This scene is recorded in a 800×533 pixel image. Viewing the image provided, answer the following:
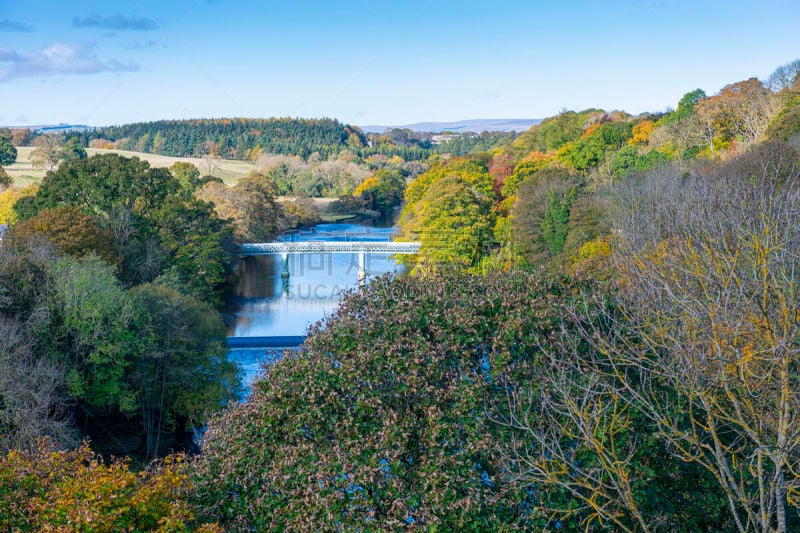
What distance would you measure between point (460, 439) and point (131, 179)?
30586 mm

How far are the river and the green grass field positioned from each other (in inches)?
639

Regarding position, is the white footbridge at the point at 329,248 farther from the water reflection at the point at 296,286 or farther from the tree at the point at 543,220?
the tree at the point at 543,220

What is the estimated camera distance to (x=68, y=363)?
1984 cm

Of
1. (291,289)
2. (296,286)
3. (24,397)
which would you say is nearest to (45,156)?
(296,286)

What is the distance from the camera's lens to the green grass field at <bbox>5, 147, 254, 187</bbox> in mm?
65956

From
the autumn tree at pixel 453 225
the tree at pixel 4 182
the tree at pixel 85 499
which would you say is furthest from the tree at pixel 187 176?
the tree at pixel 85 499

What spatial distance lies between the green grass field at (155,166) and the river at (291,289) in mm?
16231

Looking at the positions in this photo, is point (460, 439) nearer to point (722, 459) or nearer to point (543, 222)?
point (722, 459)

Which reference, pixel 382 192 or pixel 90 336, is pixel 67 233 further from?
pixel 382 192

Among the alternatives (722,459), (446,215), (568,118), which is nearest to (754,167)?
(446,215)

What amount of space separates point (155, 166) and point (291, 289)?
3325cm

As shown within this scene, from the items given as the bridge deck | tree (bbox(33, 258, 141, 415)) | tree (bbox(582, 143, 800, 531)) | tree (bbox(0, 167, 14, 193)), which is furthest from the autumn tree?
tree (bbox(0, 167, 14, 193))

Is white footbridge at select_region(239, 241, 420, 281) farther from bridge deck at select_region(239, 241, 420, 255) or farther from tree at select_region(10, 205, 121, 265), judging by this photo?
tree at select_region(10, 205, 121, 265)

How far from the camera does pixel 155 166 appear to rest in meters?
70.5
